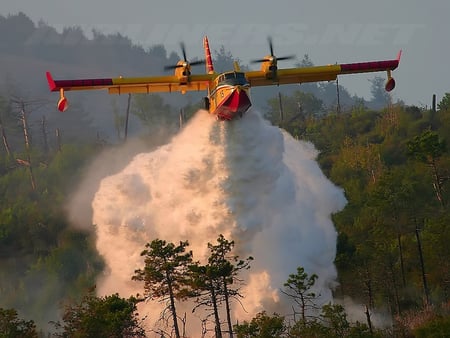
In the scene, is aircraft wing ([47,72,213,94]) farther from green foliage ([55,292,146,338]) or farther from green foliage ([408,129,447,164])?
green foliage ([408,129,447,164])

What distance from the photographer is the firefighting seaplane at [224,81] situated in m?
32.6

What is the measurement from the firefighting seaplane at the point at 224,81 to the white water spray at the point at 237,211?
5.65ft

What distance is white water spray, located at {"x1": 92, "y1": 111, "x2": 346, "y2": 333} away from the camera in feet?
112

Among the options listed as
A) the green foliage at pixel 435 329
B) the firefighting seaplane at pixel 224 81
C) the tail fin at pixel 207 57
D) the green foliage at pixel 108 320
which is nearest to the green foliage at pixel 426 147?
the firefighting seaplane at pixel 224 81

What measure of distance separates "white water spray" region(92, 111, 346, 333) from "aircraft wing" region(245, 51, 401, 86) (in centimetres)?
201

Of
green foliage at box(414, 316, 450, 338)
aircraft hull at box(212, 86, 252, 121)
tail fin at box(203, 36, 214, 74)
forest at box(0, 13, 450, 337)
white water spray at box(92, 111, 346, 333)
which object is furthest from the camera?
tail fin at box(203, 36, 214, 74)

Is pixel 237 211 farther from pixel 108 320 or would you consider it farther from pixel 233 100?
pixel 108 320

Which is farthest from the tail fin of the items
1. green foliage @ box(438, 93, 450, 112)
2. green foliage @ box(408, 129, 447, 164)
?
green foliage @ box(438, 93, 450, 112)

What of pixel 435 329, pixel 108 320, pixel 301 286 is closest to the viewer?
pixel 435 329

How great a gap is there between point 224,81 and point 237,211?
6075 millimetres

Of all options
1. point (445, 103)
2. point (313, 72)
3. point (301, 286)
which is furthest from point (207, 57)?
point (445, 103)

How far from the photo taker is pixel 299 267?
1307 inches

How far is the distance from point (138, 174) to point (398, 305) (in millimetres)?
15424

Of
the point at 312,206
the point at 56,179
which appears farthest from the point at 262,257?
the point at 56,179
